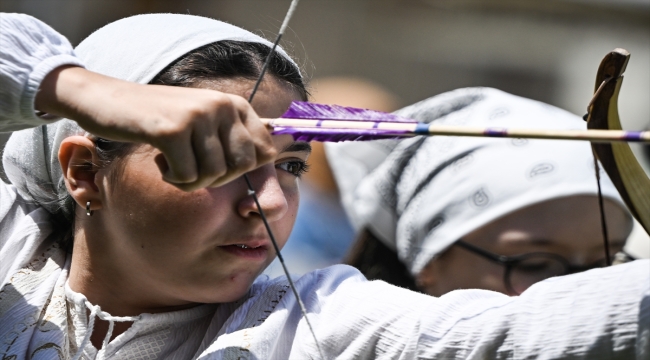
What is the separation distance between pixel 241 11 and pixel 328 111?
5.05m

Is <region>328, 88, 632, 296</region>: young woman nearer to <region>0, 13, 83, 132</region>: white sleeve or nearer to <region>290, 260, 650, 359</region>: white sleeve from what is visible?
<region>290, 260, 650, 359</region>: white sleeve

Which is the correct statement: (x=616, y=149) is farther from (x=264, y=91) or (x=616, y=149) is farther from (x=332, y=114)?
(x=264, y=91)

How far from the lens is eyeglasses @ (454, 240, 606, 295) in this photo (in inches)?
93.6

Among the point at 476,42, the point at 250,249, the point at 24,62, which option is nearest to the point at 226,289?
the point at 250,249

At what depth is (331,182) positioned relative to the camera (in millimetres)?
3471

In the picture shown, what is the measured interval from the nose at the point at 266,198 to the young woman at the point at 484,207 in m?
1.20

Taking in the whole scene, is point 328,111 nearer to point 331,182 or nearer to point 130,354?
point 130,354

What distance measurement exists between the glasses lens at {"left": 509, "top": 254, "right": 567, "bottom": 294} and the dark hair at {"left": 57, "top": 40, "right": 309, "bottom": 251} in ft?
3.61

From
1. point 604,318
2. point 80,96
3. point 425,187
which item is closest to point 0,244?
point 80,96

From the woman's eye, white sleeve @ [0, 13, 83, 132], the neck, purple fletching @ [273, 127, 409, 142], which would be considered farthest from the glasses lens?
white sleeve @ [0, 13, 83, 132]

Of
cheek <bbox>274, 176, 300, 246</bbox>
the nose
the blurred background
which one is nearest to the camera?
the nose

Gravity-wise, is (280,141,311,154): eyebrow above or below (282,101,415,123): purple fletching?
below

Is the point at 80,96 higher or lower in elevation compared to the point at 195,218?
higher

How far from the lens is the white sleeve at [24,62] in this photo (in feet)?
3.94
